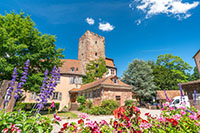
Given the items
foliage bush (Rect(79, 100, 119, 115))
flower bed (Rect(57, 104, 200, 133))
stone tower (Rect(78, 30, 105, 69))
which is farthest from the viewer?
stone tower (Rect(78, 30, 105, 69))

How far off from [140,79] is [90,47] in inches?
590

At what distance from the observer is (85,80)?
24062 millimetres

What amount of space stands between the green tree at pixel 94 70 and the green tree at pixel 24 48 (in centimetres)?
1124

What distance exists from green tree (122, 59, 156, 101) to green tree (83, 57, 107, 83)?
18.0ft

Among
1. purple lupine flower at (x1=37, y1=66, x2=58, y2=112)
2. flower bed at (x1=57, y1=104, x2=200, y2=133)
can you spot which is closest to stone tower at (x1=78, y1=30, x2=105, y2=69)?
purple lupine flower at (x1=37, y1=66, x2=58, y2=112)

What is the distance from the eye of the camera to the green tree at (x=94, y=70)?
2447cm

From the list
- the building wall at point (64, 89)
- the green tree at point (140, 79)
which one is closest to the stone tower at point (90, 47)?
the building wall at point (64, 89)

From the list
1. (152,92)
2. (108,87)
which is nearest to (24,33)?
(108,87)

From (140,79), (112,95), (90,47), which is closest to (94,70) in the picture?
(90,47)

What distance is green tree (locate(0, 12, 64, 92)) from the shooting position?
1021 centimetres

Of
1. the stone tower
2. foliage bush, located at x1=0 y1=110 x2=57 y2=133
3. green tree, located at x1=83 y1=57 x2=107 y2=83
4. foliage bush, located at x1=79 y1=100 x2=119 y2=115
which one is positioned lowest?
foliage bush, located at x1=79 y1=100 x2=119 y2=115

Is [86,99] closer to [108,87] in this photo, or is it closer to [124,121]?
[108,87]

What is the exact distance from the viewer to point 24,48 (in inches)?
461

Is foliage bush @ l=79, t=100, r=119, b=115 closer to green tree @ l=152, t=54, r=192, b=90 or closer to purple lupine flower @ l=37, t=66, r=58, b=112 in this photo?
purple lupine flower @ l=37, t=66, r=58, b=112
